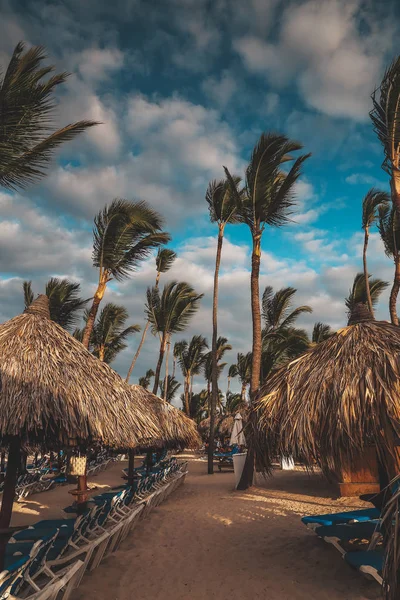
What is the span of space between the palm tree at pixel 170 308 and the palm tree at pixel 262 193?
8372 millimetres

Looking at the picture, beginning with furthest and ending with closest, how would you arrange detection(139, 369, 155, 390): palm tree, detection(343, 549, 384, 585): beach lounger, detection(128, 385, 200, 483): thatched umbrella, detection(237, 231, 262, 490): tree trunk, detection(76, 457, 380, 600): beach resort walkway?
detection(139, 369, 155, 390): palm tree < detection(237, 231, 262, 490): tree trunk < detection(128, 385, 200, 483): thatched umbrella < detection(76, 457, 380, 600): beach resort walkway < detection(343, 549, 384, 585): beach lounger

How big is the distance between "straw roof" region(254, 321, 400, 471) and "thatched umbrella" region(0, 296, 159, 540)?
7.11ft

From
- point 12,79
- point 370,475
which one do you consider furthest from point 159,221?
point 370,475

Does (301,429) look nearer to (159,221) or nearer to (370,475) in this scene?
(370,475)

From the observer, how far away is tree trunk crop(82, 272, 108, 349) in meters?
11.8

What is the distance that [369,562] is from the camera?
403cm

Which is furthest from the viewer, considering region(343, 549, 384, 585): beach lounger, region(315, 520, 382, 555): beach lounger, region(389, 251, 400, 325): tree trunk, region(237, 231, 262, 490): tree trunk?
region(389, 251, 400, 325): tree trunk

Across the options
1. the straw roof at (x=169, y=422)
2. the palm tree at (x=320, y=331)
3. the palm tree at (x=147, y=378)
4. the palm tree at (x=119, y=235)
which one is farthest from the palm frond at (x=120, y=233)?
the palm tree at (x=147, y=378)

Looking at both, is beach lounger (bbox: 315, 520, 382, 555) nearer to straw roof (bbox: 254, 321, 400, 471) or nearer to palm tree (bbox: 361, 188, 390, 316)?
straw roof (bbox: 254, 321, 400, 471)

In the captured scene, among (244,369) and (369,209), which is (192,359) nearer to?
(244,369)

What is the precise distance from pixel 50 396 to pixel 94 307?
741 cm

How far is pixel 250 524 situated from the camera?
7605 millimetres

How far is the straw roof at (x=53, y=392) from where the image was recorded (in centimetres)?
445

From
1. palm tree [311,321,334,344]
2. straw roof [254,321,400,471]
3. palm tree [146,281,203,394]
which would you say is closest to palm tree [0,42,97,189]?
straw roof [254,321,400,471]
